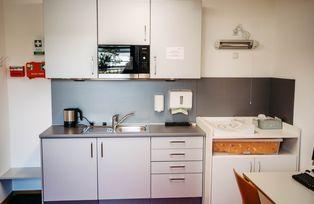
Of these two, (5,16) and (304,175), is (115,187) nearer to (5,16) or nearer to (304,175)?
(304,175)

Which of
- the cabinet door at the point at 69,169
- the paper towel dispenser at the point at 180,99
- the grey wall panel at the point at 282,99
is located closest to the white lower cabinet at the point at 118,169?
the cabinet door at the point at 69,169

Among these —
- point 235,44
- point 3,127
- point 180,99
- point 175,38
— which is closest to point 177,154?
point 180,99

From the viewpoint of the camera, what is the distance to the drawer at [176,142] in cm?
312

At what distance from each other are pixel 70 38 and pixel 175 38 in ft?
3.58

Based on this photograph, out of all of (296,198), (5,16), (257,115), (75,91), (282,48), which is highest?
(5,16)

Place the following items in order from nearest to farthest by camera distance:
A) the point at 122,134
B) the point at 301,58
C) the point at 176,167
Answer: the point at 301,58 < the point at 122,134 < the point at 176,167

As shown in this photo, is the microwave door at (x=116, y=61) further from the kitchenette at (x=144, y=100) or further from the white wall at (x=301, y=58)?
the white wall at (x=301, y=58)

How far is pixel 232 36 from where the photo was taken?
11.7 ft

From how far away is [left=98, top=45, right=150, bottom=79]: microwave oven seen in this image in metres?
3.12

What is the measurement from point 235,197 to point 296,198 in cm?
129

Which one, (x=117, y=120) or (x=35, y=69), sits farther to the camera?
(x=117, y=120)

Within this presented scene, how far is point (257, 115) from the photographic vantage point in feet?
12.1

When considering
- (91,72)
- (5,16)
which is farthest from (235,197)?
(5,16)

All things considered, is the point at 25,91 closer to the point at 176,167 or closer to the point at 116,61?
the point at 116,61
